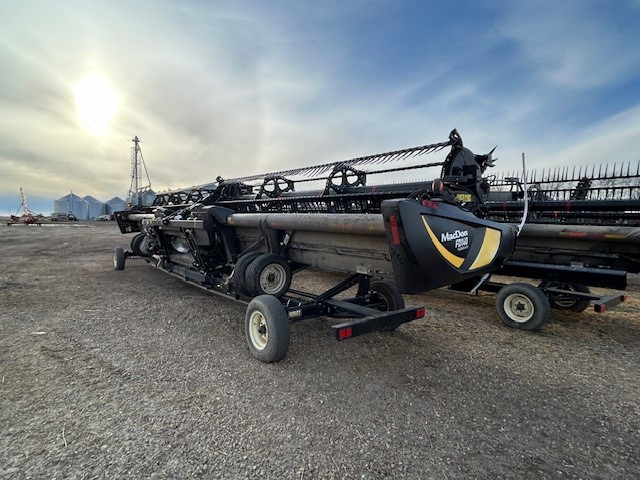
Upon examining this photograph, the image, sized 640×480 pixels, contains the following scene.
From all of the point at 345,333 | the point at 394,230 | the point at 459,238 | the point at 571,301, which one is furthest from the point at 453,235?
the point at 571,301

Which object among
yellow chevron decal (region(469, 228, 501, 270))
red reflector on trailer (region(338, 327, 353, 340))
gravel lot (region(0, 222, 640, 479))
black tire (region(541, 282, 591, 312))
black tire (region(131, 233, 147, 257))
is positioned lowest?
gravel lot (region(0, 222, 640, 479))

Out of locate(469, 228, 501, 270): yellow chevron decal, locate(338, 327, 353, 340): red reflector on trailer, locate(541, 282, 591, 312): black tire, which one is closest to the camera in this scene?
locate(338, 327, 353, 340): red reflector on trailer

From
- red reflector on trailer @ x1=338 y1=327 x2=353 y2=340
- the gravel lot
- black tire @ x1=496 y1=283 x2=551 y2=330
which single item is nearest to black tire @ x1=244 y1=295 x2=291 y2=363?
the gravel lot

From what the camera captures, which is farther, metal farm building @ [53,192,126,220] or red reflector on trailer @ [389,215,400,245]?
metal farm building @ [53,192,126,220]

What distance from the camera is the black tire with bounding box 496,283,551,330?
4.20 meters

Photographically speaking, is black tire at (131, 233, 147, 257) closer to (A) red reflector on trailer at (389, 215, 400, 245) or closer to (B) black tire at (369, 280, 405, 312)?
(B) black tire at (369, 280, 405, 312)

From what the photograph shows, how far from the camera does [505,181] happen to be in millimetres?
6695

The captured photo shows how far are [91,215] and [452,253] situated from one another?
68.5 metres

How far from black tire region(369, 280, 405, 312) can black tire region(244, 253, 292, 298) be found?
1126 millimetres

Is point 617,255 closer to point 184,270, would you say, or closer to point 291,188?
point 291,188

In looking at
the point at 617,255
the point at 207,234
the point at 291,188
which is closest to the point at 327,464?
the point at 207,234

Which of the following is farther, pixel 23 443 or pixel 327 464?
pixel 23 443

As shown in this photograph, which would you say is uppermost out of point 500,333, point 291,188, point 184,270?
point 291,188

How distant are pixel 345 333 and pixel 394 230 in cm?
97
